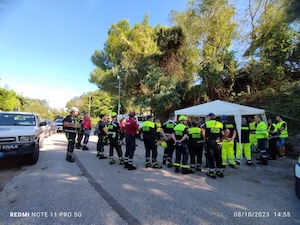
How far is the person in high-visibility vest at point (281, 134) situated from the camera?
8.09 meters

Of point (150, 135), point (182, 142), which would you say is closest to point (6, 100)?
point (150, 135)

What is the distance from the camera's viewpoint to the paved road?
3162 mm

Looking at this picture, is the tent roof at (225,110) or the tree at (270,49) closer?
the tent roof at (225,110)

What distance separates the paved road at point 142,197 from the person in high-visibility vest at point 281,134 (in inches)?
101

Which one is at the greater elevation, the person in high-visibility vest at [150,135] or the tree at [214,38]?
the tree at [214,38]

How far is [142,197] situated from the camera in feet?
12.9

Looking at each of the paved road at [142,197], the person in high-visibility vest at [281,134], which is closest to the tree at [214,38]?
the person in high-visibility vest at [281,134]

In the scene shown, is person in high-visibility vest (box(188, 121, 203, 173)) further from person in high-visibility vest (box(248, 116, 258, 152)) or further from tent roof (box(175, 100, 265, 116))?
person in high-visibility vest (box(248, 116, 258, 152))

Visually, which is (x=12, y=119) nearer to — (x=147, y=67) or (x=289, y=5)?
(x=289, y=5)

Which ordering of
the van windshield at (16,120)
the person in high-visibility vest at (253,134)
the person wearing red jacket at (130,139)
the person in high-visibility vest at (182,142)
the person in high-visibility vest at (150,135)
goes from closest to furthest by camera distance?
the person in high-visibility vest at (182,142)
the person wearing red jacket at (130,139)
the person in high-visibility vest at (150,135)
the van windshield at (16,120)
the person in high-visibility vest at (253,134)

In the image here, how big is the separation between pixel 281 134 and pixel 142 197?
7045 mm

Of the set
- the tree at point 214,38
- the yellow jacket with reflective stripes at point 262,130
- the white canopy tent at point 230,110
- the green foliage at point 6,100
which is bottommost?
the yellow jacket with reflective stripes at point 262,130

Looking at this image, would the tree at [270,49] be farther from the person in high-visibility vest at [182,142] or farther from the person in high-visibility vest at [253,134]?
the person in high-visibility vest at [182,142]

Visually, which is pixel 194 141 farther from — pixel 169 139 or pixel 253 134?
pixel 253 134
